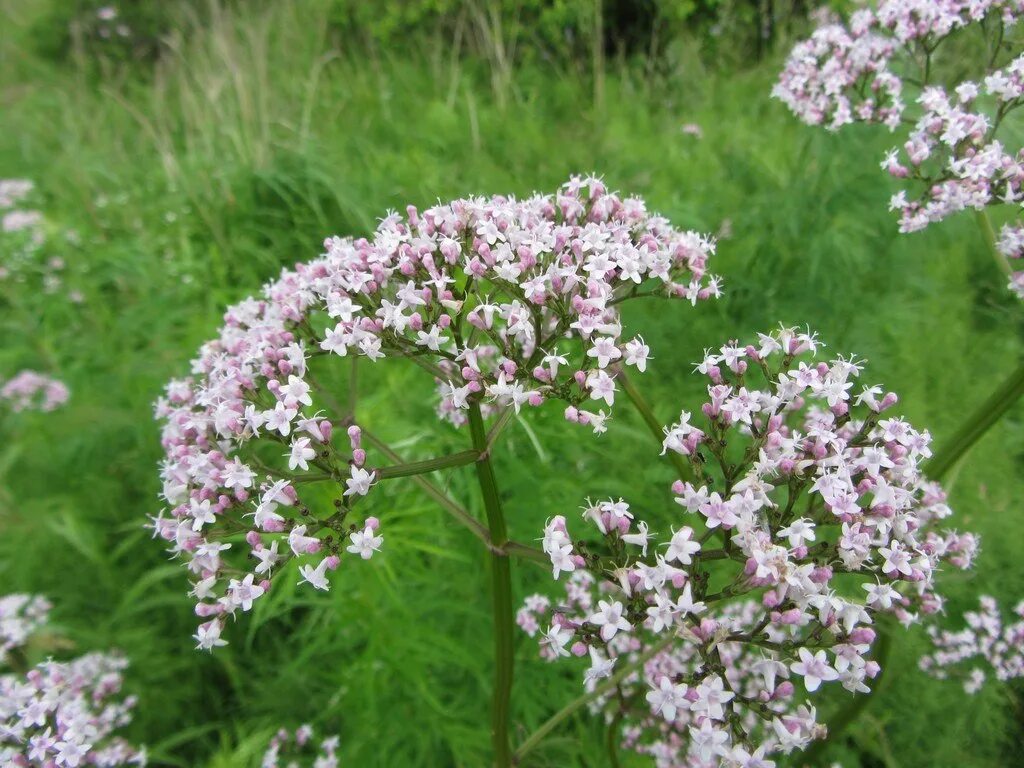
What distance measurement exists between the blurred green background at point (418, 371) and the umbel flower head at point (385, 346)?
0.50 meters

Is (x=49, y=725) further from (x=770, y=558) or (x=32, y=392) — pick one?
(x=32, y=392)

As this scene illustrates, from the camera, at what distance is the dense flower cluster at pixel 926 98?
2486mm

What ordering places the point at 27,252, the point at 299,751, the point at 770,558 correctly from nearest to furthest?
the point at 770,558 < the point at 299,751 < the point at 27,252

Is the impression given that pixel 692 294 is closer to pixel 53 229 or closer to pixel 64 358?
pixel 64 358

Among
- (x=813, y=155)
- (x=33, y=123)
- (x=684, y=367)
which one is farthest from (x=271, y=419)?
(x=33, y=123)

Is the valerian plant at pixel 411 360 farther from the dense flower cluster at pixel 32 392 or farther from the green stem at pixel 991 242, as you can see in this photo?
the dense flower cluster at pixel 32 392

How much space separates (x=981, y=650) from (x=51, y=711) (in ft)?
12.1

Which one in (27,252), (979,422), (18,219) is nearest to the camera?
(979,422)

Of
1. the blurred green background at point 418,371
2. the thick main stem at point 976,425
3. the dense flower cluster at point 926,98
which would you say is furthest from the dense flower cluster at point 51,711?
the dense flower cluster at point 926,98

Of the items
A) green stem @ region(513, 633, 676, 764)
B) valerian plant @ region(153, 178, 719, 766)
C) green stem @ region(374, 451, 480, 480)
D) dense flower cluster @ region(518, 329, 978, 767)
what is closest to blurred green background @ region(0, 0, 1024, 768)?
green stem @ region(513, 633, 676, 764)

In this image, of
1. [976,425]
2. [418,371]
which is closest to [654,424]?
[976,425]

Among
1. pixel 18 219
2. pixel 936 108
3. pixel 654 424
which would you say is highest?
pixel 18 219

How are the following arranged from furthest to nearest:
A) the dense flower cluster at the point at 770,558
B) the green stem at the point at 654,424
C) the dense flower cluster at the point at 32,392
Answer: the dense flower cluster at the point at 32,392 < the green stem at the point at 654,424 < the dense flower cluster at the point at 770,558

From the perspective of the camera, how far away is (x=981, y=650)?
3078mm
